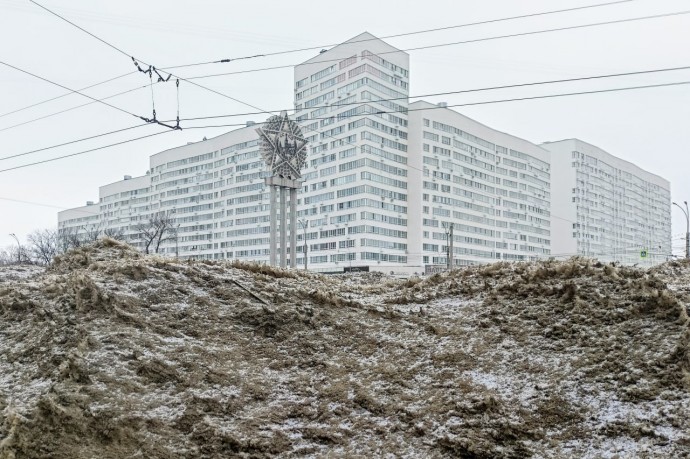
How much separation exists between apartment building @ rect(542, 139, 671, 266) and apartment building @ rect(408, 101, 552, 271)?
4.25 m

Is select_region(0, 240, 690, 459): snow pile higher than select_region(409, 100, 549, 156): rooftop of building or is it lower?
lower

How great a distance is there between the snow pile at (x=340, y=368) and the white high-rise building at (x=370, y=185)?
5358 centimetres

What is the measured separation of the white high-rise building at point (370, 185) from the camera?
71.4m

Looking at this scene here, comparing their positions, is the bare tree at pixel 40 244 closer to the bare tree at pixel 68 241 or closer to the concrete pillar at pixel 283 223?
the bare tree at pixel 68 241

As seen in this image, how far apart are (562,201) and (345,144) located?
52.4 m

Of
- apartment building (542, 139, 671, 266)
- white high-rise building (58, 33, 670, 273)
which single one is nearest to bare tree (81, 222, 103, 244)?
white high-rise building (58, 33, 670, 273)

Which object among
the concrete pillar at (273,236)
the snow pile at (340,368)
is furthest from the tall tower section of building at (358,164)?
the snow pile at (340,368)

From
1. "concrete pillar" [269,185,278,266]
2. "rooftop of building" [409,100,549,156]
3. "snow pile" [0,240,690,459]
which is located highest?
"rooftop of building" [409,100,549,156]

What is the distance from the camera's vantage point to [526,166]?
9450 centimetres

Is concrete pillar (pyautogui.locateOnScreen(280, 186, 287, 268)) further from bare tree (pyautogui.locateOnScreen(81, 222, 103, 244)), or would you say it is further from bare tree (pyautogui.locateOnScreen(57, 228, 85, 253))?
bare tree (pyautogui.locateOnScreen(81, 222, 103, 244))

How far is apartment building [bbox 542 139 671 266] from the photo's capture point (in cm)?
10006

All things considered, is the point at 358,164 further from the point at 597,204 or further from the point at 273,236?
the point at 597,204

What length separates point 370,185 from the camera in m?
70.6

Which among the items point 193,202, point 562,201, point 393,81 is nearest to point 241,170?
point 193,202
